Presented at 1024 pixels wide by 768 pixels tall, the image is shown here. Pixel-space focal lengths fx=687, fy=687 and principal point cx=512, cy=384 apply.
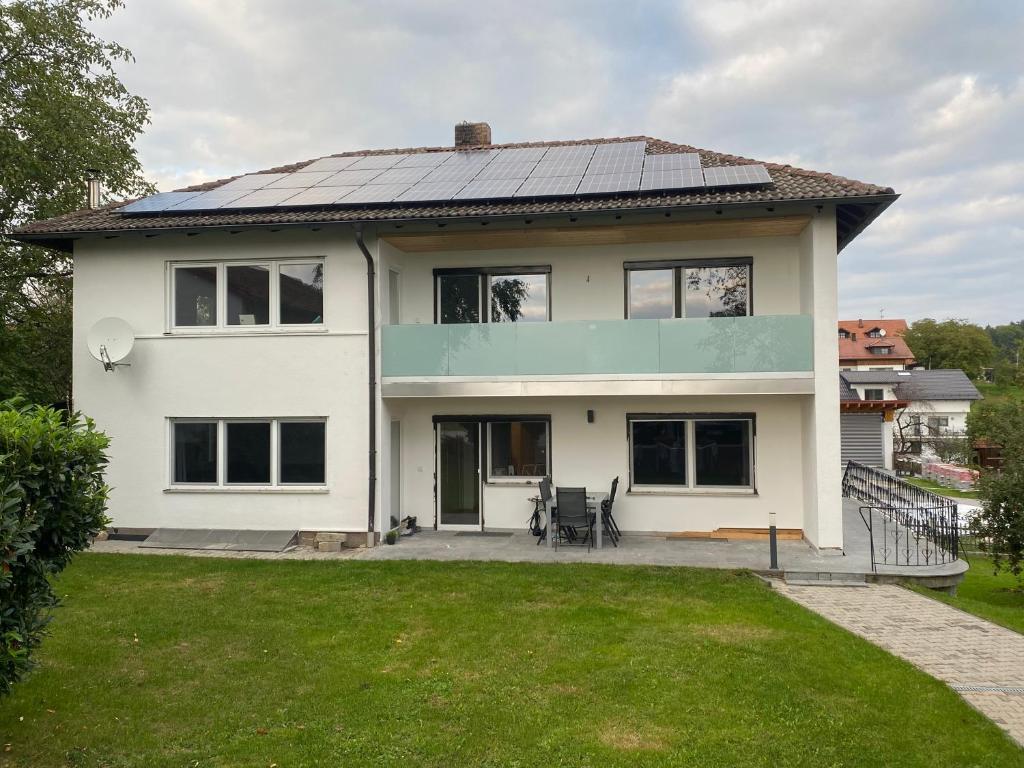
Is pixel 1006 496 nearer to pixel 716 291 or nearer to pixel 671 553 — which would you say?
pixel 671 553

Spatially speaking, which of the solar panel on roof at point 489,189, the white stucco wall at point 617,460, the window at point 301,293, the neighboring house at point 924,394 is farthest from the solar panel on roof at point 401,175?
the neighboring house at point 924,394

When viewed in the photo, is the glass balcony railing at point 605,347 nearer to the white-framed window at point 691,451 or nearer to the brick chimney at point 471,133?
the white-framed window at point 691,451

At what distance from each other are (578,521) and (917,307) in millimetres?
106913

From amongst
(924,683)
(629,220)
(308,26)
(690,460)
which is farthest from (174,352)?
(924,683)

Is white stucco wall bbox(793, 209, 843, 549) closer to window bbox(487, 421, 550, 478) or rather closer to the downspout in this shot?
window bbox(487, 421, 550, 478)

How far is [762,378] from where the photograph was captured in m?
11.7

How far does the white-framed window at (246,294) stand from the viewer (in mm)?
13094

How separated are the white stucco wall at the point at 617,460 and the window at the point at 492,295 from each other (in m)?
1.70

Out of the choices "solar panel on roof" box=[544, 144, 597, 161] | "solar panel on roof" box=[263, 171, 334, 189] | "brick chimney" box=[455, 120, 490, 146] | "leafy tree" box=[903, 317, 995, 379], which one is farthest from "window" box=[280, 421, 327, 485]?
"leafy tree" box=[903, 317, 995, 379]

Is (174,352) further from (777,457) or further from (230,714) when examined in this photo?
(777,457)

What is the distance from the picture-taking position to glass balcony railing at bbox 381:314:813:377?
38.3 ft

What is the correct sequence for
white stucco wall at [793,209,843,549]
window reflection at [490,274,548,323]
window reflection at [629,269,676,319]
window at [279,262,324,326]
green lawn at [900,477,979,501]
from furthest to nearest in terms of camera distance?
1. green lawn at [900,477,979,501]
2. window reflection at [490,274,548,323]
3. window reflection at [629,269,676,319]
4. window at [279,262,324,326]
5. white stucco wall at [793,209,843,549]

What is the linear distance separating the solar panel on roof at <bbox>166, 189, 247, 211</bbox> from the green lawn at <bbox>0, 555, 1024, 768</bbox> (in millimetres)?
7138

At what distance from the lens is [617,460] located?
1356cm
